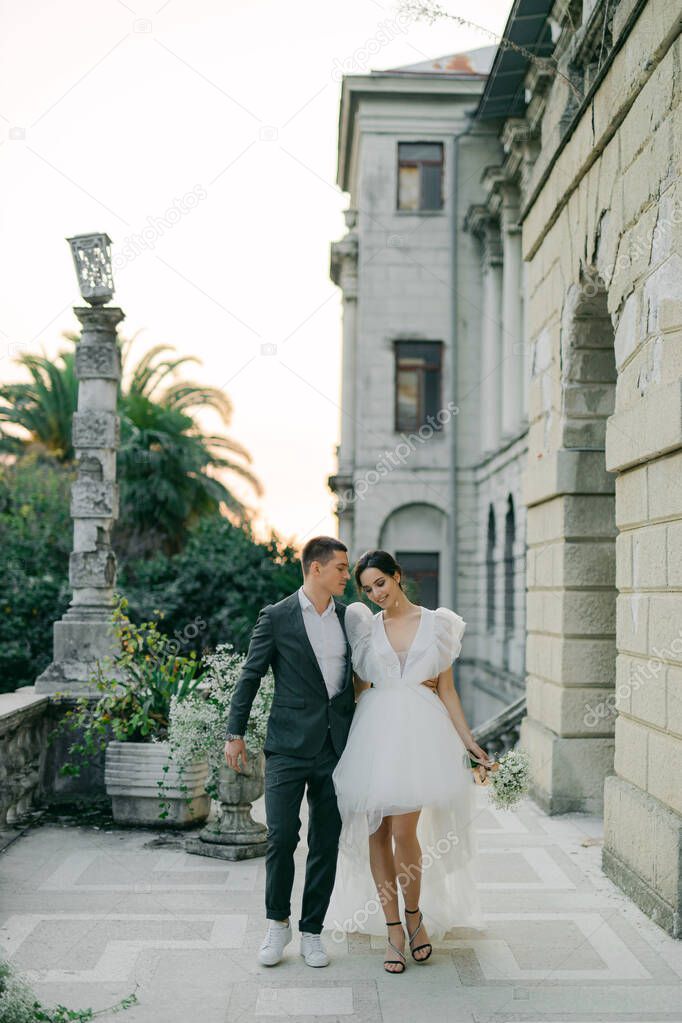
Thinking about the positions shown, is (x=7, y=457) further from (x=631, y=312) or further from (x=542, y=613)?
(x=631, y=312)

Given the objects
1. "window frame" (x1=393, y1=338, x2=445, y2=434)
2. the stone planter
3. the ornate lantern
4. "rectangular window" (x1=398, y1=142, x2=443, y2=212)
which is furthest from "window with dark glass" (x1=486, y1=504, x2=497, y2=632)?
the stone planter

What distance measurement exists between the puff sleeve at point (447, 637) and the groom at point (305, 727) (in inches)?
18.5

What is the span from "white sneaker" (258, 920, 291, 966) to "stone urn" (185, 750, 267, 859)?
2.35 metres

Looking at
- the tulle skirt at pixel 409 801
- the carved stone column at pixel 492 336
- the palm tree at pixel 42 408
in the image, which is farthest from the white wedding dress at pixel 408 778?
the palm tree at pixel 42 408

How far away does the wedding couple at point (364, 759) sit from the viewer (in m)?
5.54

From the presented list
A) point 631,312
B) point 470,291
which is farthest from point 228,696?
point 470,291

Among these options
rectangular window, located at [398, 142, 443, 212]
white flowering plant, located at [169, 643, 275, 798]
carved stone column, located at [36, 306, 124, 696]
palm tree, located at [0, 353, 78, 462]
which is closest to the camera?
white flowering plant, located at [169, 643, 275, 798]

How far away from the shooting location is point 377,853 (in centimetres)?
565

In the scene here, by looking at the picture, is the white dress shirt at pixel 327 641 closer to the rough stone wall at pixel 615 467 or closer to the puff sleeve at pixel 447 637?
the puff sleeve at pixel 447 637

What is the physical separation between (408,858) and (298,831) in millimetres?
551

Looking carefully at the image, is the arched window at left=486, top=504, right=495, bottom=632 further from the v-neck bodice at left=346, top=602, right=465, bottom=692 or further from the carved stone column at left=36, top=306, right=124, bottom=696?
the v-neck bodice at left=346, top=602, right=465, bottom=692

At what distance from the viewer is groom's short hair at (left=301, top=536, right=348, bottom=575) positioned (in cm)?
576

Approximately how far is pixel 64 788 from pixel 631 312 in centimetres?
605

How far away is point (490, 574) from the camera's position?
25578 millimetres
